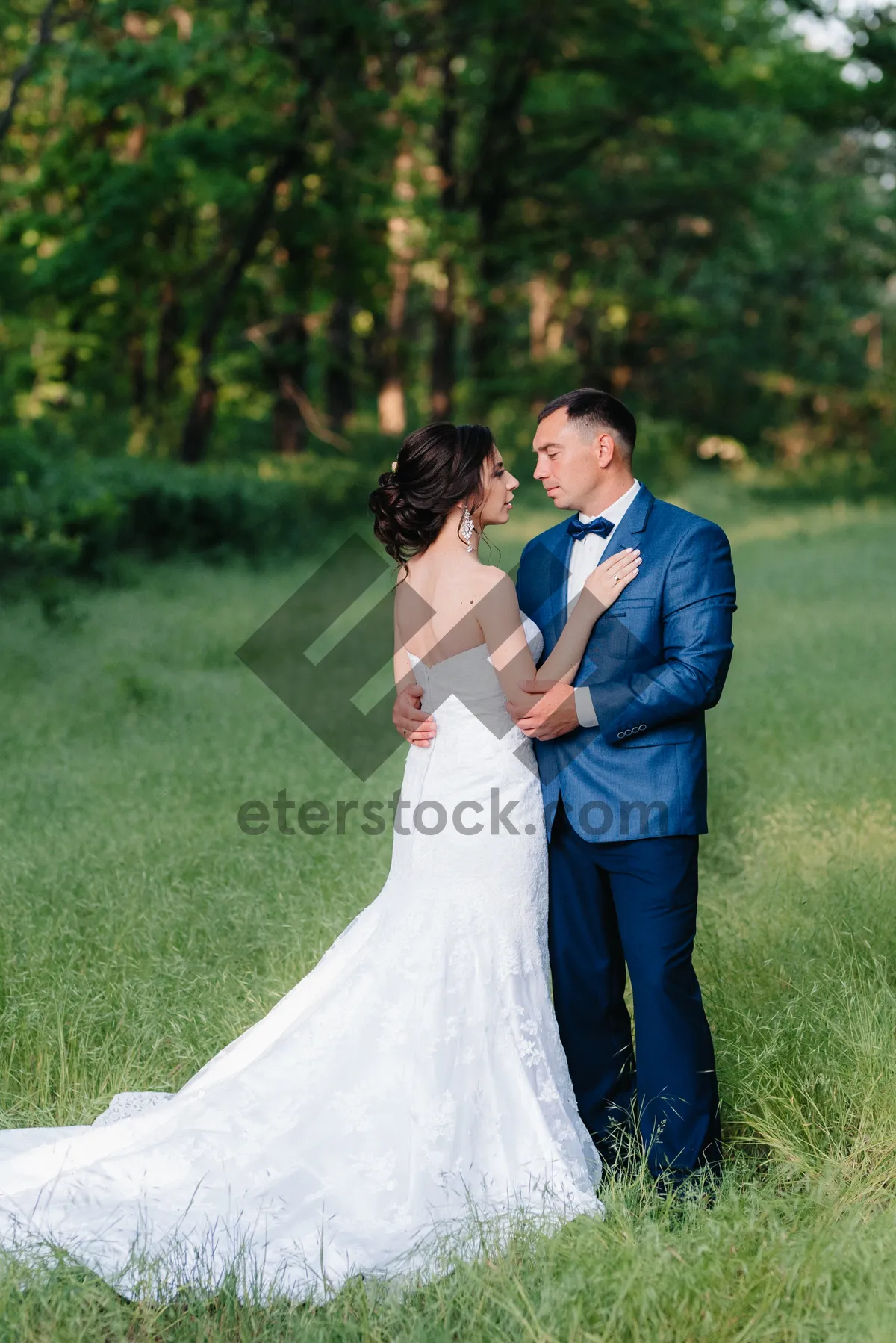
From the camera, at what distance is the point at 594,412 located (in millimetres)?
3863

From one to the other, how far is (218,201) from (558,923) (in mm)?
17391

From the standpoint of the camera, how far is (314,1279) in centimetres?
345

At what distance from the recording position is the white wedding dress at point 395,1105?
A: 360cm

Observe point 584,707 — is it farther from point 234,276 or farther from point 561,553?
point 234,276

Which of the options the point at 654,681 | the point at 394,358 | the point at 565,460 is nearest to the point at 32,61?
the point at 565,460

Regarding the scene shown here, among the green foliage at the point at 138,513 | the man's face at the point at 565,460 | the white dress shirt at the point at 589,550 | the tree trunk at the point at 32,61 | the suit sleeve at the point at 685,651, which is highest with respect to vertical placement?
the tree trunk at the point at 32,61

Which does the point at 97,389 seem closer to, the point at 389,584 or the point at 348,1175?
the point at 389,584

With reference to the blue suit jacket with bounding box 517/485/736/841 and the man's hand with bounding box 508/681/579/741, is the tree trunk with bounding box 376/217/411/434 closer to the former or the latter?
the blue suit jacket with bounding box 517/485/736/841

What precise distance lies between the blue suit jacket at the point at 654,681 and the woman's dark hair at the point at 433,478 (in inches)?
17.9

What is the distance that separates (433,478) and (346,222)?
19.7 m

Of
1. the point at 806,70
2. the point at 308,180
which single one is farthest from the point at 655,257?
the point at 308,180

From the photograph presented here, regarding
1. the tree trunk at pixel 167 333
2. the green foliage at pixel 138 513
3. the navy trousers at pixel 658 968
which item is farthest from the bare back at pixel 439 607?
the tree trunk at pixel 167 333

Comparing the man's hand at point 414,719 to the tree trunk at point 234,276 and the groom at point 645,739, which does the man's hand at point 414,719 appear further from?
the tree trunk at point 234,276

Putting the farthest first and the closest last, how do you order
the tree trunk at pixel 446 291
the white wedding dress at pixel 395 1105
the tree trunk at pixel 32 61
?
1. the tree trunk at pixel 446 291
2. the tree trunk at pixel 32 61
3. the white wedding dress at pixel 395 1105
